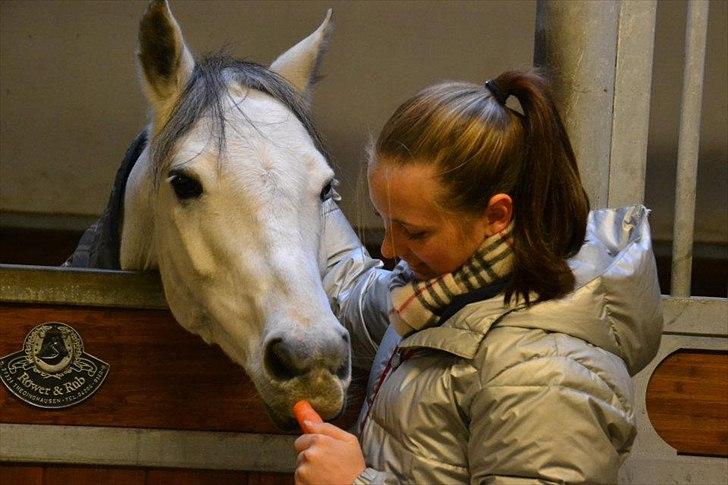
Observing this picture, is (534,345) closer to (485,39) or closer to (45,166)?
(485,39)

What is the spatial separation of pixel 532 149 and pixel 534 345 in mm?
236

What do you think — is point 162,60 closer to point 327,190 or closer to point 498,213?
point 327,190

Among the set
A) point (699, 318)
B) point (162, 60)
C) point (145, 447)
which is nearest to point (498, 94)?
point (162, 60)

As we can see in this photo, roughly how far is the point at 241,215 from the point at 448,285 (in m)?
0.36

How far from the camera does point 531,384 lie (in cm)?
108

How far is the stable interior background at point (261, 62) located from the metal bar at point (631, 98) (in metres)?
1.91

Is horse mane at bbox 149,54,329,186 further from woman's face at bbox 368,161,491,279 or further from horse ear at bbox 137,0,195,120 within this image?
woman's face at bbox 368,161,491,279

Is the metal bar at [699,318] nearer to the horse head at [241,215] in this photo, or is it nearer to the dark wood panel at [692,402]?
Answer: the dark wood panel at [692,402]

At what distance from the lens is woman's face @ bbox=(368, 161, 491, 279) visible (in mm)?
1168

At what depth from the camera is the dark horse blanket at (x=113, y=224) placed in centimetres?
183

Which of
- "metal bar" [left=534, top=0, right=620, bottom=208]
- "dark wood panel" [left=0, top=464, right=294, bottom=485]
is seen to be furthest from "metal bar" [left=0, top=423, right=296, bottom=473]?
"metal bar" [left=534, top=0, right=620, bottom=208]

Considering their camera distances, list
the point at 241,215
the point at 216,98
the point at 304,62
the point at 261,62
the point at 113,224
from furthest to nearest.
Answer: the point at 261,62 < the point at 113,224 < the point at 304,62 < the point at 216,98 < the point at 241,215

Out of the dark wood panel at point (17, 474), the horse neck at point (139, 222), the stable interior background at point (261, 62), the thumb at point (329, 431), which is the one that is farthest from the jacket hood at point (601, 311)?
the stable interior background at point (261, 62)

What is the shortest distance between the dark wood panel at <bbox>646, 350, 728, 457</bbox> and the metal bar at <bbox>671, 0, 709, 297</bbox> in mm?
158
